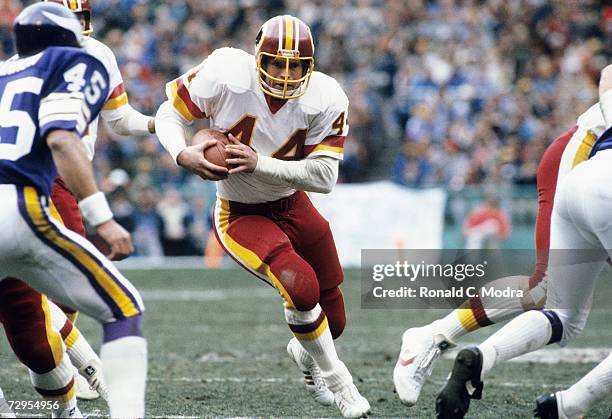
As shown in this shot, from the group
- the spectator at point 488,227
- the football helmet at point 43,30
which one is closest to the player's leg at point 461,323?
the football helmet at point 43,30

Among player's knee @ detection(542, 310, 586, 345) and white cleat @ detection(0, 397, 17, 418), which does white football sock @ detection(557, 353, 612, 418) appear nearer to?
player's knee @ detection(542, 310, 586, 345)

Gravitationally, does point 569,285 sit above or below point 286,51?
below

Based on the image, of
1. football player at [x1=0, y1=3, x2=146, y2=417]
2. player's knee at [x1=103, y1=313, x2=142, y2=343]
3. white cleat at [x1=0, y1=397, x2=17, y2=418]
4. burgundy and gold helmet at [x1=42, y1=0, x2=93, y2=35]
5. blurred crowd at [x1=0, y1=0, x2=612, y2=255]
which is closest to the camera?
football player at [x1=0, y1=3, x2=146, y2=417]

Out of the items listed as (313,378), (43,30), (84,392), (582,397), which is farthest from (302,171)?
(84,392)

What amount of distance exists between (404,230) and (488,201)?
1.08 m

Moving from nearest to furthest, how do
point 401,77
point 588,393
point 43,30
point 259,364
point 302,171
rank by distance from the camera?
point 43,30 → point 588,393 → point 302,171 → point 259,364 → point 401,77

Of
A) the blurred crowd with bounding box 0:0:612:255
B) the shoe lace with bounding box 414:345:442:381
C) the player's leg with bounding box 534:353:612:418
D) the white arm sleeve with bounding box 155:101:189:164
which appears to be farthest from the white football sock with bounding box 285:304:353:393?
the blurred crowd with bounding box 0:0:612:255

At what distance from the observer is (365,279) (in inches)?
450

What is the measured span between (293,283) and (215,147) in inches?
27.2

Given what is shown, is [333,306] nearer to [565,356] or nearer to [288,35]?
[288,35]

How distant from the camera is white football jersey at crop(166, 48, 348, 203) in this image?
4.80 meters

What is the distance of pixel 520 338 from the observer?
439 cm

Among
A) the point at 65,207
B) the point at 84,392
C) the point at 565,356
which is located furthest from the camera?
the point at 565,356

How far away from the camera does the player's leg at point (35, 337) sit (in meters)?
4.16
